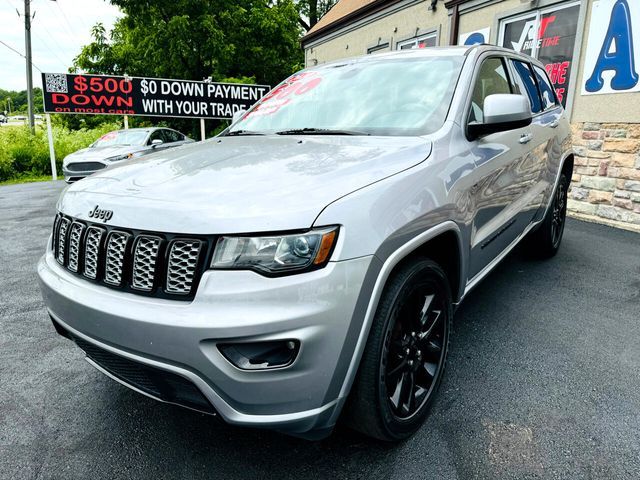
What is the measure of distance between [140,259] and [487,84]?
7.64 ft

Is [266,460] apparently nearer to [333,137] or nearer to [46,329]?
[333,137]

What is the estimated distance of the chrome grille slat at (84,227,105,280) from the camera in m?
1.79

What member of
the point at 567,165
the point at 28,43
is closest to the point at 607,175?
the point at 567,165

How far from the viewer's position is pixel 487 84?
288 centimetres

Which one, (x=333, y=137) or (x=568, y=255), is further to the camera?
(x=568, y=255)

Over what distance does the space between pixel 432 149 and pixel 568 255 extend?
11.5 ft

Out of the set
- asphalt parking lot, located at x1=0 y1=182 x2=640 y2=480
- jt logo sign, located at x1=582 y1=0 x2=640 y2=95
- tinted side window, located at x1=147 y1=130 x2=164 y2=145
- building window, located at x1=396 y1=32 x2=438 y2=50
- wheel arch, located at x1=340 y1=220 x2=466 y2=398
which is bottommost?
asphalt parking lot, located at x1=0 y1=182 x2=640 y2=480

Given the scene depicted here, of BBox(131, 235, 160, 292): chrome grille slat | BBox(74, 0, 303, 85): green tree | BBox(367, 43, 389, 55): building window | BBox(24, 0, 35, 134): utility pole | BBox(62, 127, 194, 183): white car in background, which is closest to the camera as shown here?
BBox(131, 235, 160, 292): chrome grille slat

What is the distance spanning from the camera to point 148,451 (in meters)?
2.06

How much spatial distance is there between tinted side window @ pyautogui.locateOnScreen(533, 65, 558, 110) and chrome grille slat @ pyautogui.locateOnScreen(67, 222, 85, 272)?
149 inches

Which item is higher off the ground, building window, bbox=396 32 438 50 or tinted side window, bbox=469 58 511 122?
building window, bbox=396 32 438 50

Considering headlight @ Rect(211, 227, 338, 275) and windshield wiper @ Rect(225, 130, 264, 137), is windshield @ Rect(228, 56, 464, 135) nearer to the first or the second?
windshield wiper @ Rect(225, 130, 264, 137)

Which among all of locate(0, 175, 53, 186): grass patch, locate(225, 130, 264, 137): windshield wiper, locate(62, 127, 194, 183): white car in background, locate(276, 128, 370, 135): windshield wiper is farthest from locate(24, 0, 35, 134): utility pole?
locate(276, 128, 370, 135): windshield wiper

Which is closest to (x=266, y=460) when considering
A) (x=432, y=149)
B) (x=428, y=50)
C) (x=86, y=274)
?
(x=86, y=274)
